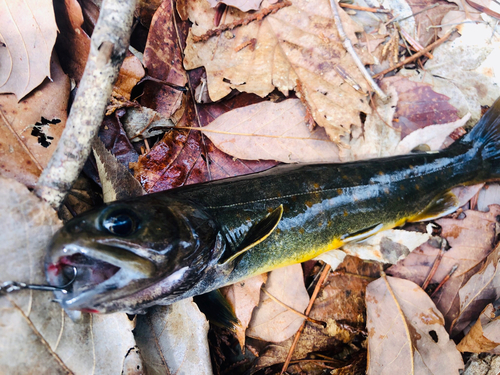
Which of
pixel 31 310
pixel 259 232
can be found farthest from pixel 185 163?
pixel 31 310

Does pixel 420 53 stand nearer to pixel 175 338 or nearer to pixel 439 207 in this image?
pixel 439 207

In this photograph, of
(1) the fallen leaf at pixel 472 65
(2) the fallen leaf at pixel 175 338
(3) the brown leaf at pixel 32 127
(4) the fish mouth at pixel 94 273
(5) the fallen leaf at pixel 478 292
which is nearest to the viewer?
(4) the fish mouth at pixel 94 273

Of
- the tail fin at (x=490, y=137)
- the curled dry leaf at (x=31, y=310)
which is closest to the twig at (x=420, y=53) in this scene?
the tail fin at (x=490, y=137)

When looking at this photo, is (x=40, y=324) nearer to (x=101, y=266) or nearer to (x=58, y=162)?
(x=101, y=266)

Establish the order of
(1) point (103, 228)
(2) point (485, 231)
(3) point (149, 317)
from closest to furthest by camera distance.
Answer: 1. (1) point (103, 228)
2. (3) point (149, 317)
3. (2) point (485, 231)

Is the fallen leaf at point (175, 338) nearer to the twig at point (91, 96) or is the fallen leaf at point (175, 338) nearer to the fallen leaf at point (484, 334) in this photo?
the twig at point (91, 96)

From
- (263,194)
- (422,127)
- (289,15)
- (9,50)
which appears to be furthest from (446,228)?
(9,50)
